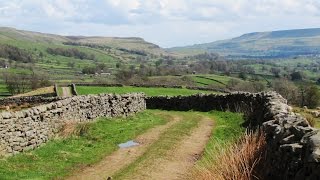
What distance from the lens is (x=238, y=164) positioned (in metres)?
10.6

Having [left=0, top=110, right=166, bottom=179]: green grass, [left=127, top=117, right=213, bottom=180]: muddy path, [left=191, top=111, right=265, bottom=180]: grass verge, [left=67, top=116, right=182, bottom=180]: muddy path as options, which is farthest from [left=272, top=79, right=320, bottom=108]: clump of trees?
[left=191, top=111, right=265, bottom=180]: grass verge

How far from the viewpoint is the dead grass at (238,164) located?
33.1 ft

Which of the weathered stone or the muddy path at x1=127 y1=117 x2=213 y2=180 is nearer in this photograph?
the muddy path at x1=127 y1=117 x2=213 y2=180

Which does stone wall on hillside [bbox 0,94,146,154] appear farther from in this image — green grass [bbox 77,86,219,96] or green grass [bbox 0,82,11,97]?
green grass [bbox 0,82,11,97]

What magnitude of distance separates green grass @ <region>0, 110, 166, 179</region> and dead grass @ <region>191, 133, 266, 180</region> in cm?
697

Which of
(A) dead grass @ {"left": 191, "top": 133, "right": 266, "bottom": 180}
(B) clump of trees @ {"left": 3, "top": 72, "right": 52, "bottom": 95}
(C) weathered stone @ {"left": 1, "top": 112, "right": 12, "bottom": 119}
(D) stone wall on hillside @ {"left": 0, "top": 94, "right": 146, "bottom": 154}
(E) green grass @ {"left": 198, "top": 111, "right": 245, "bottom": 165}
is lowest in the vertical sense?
(B) clump of trees @ {"left": 3, "top": 72, "right": 52, "bottom": 95}

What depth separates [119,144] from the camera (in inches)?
867

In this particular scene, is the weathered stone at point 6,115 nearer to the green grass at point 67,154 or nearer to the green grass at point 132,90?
the green grass at point 67,154

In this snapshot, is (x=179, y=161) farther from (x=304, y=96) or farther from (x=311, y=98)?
(x=304, y=96)

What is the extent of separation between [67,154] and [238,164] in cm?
1019

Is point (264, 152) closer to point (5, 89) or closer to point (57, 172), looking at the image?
point (57, 172)

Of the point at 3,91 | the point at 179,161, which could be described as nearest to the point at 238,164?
the point at 179,161

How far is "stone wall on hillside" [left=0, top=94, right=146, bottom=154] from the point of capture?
18875mm

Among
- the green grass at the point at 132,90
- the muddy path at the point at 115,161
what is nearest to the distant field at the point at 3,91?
the green grass at the point at 132,90
